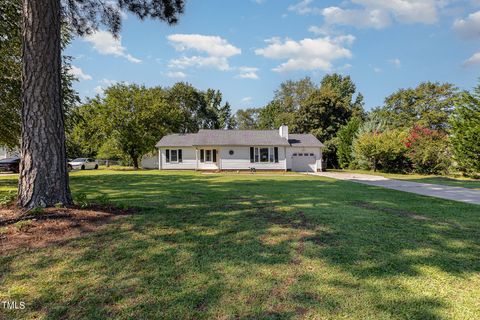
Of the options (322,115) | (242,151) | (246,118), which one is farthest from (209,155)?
(246,118)

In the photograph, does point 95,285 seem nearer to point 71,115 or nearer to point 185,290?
point 185,290

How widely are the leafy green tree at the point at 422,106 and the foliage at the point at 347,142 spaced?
5.41 m

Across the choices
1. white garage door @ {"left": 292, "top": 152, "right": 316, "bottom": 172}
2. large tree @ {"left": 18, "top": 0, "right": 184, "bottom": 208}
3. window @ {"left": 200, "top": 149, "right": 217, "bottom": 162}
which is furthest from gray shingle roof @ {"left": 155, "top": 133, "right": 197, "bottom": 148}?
large tree @ {"left": 18, "top": 0, "right": 184, "bottom": 208}

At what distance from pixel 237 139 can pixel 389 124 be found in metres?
21.7

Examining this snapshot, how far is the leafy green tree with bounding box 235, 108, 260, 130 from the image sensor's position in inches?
2073

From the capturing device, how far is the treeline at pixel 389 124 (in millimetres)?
17391

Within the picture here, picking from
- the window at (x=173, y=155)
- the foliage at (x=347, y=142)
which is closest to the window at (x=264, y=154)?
the window at (x=173, y=155)

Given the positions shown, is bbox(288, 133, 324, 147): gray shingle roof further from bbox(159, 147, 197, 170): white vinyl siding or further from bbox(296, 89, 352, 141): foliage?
bbox(159, 147, 197, 170): white vinyl siding

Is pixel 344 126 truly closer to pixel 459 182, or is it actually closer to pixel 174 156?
pixel 459 182

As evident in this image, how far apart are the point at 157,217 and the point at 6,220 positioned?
2.31 metres

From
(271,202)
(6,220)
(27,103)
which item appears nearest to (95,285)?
(6,220)

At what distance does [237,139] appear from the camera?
83.4 feet

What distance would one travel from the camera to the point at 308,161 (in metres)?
26.3

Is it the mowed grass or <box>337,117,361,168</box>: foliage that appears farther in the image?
<box>337,117,361,168</box>: foliage
